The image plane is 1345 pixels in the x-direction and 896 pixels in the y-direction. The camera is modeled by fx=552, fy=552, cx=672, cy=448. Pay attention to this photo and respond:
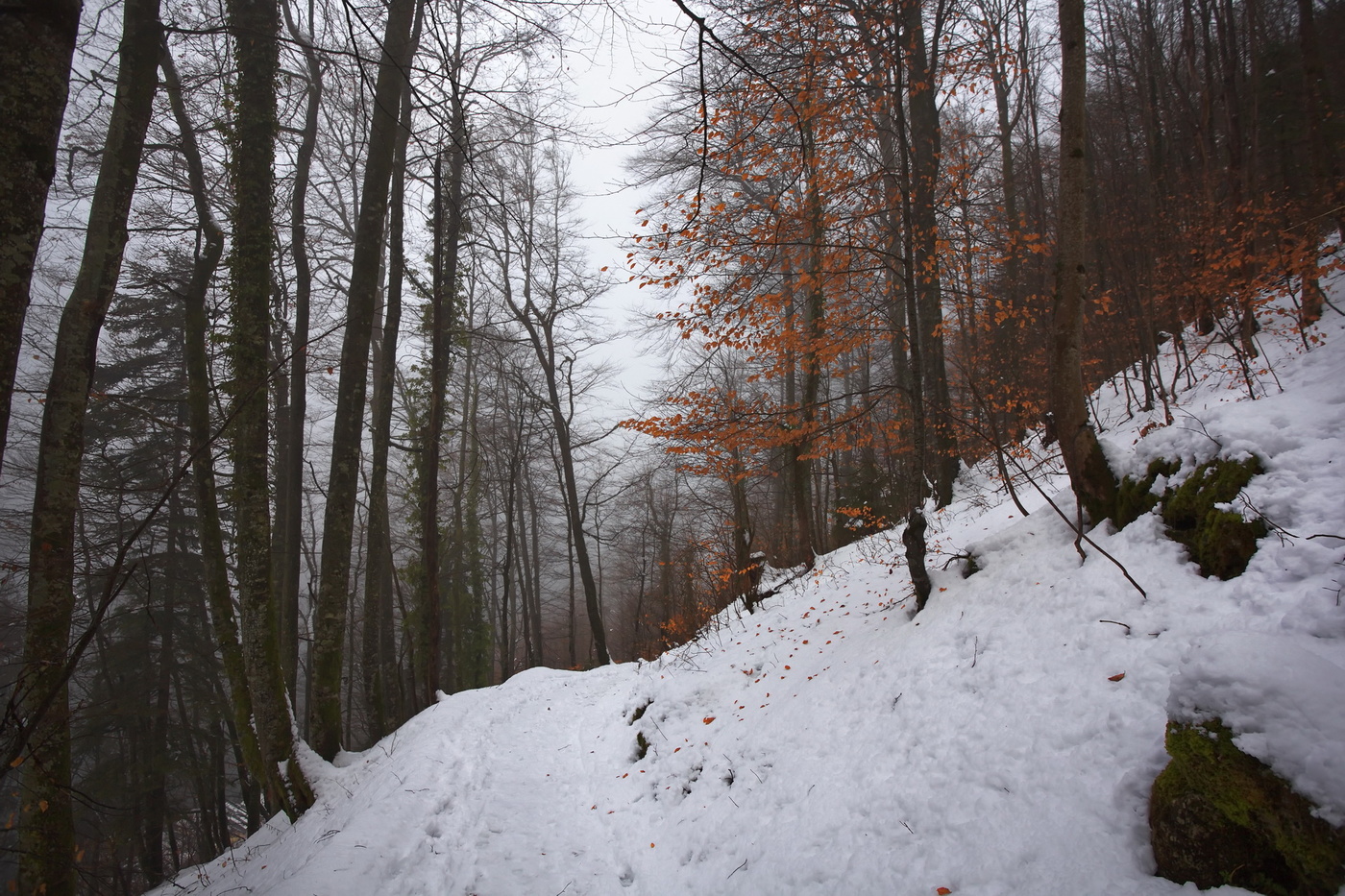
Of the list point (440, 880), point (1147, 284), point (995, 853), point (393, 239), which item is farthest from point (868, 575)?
point (393, 239)

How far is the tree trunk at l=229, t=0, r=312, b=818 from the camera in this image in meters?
5.43

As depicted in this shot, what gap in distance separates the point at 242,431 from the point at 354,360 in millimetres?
1415

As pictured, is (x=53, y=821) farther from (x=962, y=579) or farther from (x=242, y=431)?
(x=962, y=579)

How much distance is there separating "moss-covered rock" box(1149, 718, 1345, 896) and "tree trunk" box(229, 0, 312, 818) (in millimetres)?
6810

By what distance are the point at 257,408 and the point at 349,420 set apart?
0.97 m

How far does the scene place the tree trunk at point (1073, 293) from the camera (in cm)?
399

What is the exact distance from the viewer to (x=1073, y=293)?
408cm

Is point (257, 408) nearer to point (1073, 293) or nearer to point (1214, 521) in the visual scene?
point (1073, 293)

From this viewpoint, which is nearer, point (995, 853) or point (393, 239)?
point (995, 853)

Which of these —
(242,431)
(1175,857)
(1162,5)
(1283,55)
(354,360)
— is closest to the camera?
(1175,857)

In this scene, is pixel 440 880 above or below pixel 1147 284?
below

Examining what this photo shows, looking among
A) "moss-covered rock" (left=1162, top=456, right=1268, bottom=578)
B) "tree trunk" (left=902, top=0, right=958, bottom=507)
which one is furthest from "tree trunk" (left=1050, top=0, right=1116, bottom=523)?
"tree trunk" (left=902, top=0, right=958, bottom=507)

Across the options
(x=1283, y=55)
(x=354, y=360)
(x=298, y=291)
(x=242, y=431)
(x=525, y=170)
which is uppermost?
(x=525, y=170)

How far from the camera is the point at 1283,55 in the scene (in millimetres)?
10562
